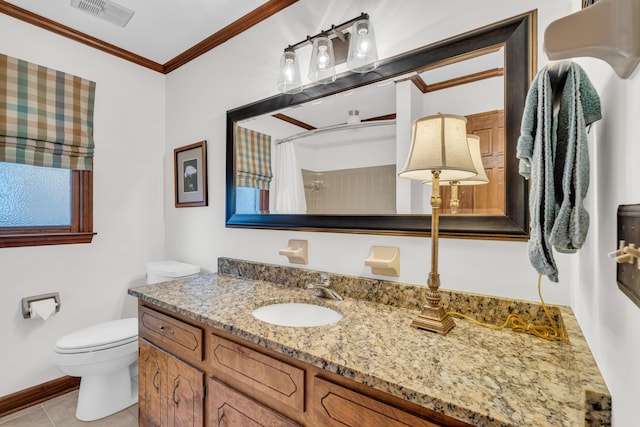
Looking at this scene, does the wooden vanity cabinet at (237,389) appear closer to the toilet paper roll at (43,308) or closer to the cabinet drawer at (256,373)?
the cabinet drawer at (256,373)

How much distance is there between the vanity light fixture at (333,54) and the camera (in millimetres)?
1380

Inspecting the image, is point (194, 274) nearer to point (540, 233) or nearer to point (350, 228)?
point (350, 228)

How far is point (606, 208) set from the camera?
0.59 meters

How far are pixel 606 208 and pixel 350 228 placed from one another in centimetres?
98

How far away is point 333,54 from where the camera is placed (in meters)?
1.52

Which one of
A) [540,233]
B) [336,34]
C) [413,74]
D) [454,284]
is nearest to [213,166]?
[336,34]

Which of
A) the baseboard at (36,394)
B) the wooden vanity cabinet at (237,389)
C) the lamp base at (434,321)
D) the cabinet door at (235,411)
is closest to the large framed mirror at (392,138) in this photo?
the lamp base at (434,321)

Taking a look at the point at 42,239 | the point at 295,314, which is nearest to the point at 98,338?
the point at 42,239

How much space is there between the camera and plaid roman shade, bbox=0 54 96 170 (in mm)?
1853

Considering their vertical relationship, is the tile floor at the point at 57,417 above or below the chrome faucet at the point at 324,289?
below

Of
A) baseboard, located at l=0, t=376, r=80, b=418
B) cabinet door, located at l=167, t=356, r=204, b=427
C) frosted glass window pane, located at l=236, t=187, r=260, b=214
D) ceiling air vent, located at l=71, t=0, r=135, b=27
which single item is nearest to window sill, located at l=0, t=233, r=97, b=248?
baseboard, located at l=0, t=376, r=80, b=418

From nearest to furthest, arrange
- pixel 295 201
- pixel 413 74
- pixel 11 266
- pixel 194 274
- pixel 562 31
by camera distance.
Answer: pixel 562 31, pixel 413 74, pixel 295 201, pixel 11 266, pixel 194 274

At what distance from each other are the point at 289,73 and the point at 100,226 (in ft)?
5.87

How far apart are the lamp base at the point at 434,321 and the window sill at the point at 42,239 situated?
89.1 inches
